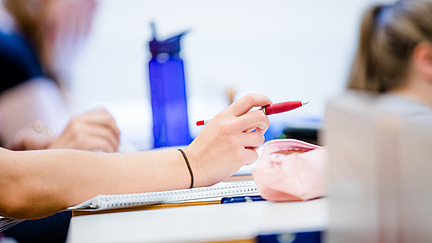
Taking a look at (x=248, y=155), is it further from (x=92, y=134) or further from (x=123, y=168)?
(x=92, y=134)

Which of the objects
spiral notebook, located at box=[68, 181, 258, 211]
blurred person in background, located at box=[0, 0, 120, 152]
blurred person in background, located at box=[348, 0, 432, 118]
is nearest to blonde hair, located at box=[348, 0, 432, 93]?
blurred person in background, located at box=[348, 0, 432, 118]

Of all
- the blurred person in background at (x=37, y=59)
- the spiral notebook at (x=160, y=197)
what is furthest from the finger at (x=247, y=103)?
the blurred person in background at (x=37, y=59)

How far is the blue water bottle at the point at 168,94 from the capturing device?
3.82 feet

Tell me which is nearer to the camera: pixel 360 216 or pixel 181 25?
pixel 360 216

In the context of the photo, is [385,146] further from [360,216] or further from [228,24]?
[228,24]

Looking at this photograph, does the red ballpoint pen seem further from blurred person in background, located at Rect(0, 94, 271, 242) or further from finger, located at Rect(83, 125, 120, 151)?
finger, located at Rect(83, 125, 120, 151)

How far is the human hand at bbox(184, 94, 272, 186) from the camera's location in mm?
721

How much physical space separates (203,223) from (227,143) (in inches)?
8.5

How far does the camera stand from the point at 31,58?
1.88 metres

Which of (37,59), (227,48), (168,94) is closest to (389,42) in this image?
(168,94)

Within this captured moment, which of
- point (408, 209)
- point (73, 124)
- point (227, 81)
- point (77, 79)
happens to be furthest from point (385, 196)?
point (77, 79)

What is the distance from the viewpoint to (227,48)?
6.49 ft

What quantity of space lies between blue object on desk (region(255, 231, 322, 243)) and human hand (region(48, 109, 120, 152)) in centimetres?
64

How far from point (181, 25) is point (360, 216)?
1.79 metres
